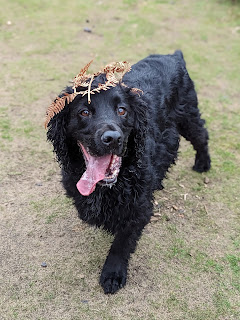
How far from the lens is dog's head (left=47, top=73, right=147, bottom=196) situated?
2.96 m

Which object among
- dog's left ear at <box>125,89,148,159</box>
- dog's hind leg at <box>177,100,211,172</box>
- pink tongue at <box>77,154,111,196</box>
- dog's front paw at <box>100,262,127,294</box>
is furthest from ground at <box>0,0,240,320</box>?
dog's left ear at <box>125,89,148,159</box>

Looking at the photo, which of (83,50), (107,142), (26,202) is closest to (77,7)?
(83,50)

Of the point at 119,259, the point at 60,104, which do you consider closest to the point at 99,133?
the point at 60,104

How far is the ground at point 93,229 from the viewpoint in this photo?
11.8ft

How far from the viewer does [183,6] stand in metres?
11.2

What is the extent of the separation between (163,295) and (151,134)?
1.62 metres

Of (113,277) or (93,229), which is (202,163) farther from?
(113,277)

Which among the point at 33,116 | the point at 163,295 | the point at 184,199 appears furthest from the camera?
the point at 33,116

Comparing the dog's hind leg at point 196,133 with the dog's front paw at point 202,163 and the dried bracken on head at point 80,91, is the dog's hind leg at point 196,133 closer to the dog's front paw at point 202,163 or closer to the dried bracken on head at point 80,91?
the dog's front paw at point 202,163

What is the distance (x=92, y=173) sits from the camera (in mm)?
3102

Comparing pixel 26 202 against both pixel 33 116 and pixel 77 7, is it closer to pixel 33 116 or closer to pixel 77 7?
pixel 33 116

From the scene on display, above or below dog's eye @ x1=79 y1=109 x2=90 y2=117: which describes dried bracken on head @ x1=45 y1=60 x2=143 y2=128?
above

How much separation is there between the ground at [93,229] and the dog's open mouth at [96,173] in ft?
3.91

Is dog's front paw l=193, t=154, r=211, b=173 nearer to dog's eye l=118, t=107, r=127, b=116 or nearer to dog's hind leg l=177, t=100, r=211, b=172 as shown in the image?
dog's hind leg l=177, t=100, r=211, b=172
